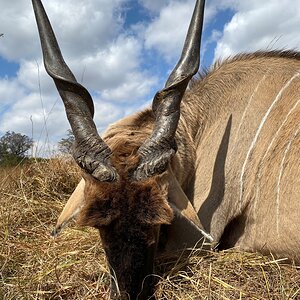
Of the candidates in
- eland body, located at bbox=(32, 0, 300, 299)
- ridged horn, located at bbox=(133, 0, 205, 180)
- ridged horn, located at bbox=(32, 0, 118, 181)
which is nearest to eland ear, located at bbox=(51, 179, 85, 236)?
eland body, located at bbox=(32, 0, 300, 299)

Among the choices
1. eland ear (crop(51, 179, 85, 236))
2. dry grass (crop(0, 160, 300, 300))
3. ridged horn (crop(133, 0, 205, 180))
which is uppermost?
ridged horn (crop(133, 0, 205, 180))

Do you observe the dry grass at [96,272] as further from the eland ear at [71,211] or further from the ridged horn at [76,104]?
the ridged horn at [76,104]

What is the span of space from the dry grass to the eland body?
16cm

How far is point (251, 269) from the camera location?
10.1 feet

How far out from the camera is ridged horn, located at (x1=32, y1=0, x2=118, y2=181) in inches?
119

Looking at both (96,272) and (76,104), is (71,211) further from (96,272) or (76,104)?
(76,104)

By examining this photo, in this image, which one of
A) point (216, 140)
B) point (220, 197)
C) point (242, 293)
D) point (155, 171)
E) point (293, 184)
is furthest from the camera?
point (216, 140)

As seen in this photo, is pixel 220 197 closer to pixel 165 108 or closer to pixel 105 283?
pixel 165 108

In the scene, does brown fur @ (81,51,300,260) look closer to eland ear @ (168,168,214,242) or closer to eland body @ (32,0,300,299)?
eland body @ (32,0,300,299)

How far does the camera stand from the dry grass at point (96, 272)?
2.83 meters

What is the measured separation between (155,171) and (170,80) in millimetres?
765

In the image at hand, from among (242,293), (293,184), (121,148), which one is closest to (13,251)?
(121,148)

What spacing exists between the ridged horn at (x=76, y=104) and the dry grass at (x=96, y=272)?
0.68m

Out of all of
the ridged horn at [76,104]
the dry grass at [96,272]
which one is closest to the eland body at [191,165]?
the ridged horn at [76,104]
